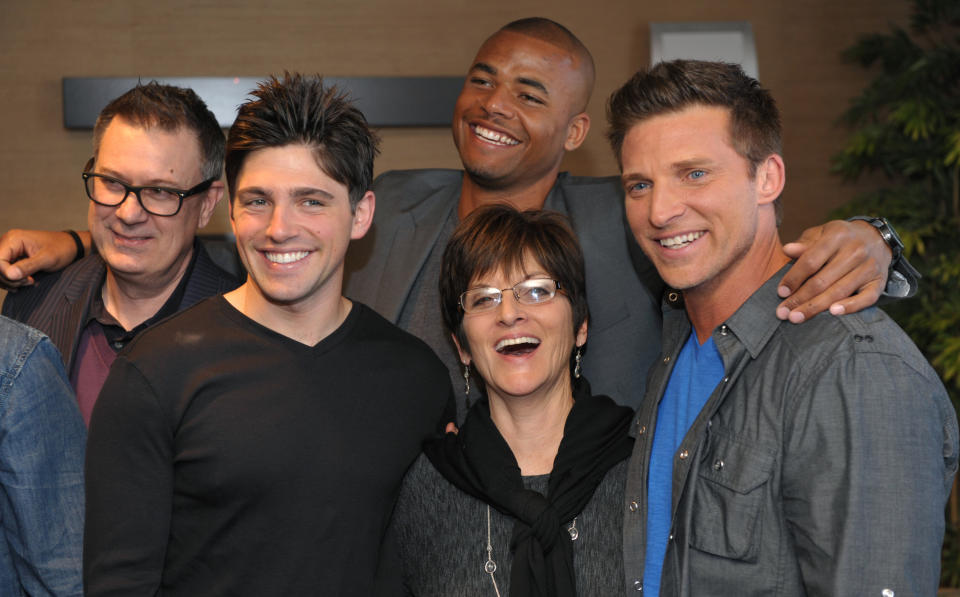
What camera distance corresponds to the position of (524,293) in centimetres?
216

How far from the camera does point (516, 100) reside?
284cm

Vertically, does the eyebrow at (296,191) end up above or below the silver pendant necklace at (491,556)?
above

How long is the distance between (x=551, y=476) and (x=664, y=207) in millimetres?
632

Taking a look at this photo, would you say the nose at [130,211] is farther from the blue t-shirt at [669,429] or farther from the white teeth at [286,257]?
the blue t-shirt at [669,429]

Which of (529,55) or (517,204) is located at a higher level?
(529,55)

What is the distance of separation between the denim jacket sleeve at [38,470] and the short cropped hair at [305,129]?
0.55m

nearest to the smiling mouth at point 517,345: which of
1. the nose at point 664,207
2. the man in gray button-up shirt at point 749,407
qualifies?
the man in gray button-up shirt at point 749,407

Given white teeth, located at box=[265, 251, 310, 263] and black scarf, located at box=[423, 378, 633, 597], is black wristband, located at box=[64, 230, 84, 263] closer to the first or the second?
white teeth, located at box=[265, 251, 310, 263]

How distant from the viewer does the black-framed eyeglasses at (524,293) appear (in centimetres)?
216

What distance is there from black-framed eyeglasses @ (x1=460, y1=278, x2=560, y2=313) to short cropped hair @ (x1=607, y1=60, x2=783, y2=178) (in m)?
0.41

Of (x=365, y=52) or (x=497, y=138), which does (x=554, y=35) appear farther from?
(x=365, y=52)

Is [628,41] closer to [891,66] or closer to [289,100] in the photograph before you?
[891,66]

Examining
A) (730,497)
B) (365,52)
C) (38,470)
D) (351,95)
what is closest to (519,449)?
(730,497)

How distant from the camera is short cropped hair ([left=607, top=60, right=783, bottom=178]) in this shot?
6.37 feet
